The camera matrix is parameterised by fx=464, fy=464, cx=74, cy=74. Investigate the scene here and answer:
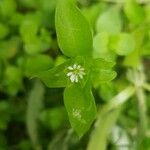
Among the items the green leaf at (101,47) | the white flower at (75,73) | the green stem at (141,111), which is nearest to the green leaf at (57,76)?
the white flower at (75,73)

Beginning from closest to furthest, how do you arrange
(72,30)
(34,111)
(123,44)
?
(72,30) → (123,44) → (34,111)

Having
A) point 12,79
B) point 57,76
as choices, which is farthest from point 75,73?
point 12,79

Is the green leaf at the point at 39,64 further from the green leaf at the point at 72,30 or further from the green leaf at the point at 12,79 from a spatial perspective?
the green leaf at the point at 72,30

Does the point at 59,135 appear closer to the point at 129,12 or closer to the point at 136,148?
the point at 136,148

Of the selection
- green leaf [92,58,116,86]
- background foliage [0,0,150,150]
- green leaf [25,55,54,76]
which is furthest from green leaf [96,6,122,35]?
green leaf [92,58,116,86]

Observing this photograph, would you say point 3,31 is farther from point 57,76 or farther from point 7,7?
point 57,76

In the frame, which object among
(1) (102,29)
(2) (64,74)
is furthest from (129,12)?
(2) (64,74)
